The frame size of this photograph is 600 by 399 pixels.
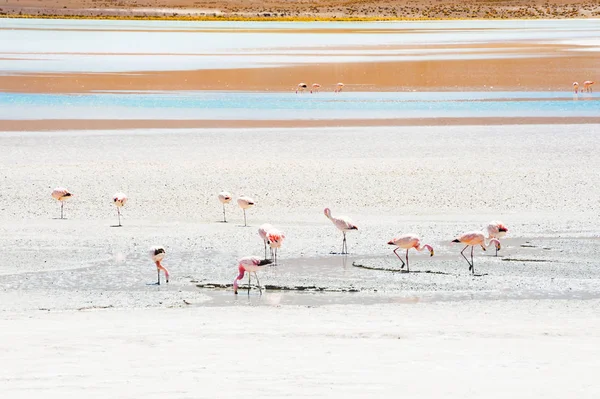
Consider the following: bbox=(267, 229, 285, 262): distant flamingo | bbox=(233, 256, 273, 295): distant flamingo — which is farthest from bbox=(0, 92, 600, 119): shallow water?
bbox=(233, 256, 273, 295): distant flamingo

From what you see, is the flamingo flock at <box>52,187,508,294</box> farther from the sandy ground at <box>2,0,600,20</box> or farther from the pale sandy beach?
the sandy ground at <box>2,0,600,20</box>

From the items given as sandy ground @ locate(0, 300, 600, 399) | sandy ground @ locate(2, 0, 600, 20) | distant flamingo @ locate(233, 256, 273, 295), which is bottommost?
sandy ground @ locate(0, 300, 600, 399)

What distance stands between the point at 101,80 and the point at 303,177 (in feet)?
60.3

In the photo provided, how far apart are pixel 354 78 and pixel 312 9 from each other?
7404cm

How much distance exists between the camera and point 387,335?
8.02m

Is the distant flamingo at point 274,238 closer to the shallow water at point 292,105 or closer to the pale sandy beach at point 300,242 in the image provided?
the pale sandy beach at point 300,242

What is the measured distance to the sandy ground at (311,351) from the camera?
6625 millimetres

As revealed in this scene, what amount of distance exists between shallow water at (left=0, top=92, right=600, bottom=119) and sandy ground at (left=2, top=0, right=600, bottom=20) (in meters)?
63.8

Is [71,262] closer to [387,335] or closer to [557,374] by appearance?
[387,335]

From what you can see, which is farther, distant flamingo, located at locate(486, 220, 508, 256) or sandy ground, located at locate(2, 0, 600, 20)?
sandy ground, located at locate(2, 0, 600, 20)

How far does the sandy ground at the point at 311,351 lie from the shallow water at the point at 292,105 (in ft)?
49.6

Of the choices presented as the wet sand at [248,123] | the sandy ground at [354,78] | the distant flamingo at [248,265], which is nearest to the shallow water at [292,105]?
the wet sand at [248,123]

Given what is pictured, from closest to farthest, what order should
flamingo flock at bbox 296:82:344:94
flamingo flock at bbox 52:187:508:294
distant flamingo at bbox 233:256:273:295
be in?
distant flamingo at bbox 233:256:273:295
flamingo flock at bbox 52:187:508:294
flamingo flock at bbox 296:82:344:94

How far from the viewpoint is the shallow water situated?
2414cm
